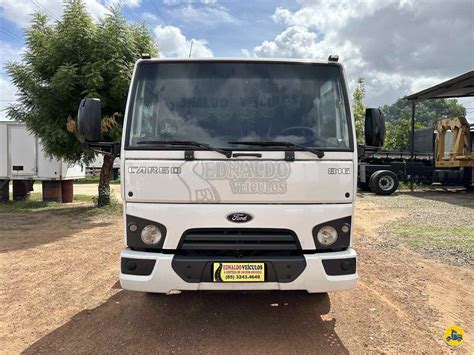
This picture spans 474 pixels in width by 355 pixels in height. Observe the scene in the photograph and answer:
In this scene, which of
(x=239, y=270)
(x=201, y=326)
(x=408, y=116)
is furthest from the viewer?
(x=408, y=116)

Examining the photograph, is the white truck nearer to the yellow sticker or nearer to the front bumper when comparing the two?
the front bumper

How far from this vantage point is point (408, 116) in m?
68.2

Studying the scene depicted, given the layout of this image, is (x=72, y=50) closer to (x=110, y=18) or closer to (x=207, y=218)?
(x=110, y=18)

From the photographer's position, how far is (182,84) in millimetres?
3926

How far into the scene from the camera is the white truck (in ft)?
11.7

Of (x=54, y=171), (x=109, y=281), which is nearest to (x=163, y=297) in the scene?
(x=109, y=281)

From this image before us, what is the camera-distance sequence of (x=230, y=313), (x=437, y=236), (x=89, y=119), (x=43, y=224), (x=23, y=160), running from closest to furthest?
(x=89, y=119) < (x=230, y=313) < (x=437, y=236) < (x=43, y=224) < (x=23, y=160)

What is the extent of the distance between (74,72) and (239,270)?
856cm

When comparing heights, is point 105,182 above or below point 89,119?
below


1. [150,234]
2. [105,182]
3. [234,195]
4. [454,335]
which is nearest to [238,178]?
[234,195]

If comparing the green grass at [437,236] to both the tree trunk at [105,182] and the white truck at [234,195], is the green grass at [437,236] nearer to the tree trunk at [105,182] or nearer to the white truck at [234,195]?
the white truck at [234,195]

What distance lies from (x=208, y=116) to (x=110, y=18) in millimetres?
8538

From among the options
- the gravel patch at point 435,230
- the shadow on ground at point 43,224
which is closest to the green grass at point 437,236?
the gravel patch at point 435,230

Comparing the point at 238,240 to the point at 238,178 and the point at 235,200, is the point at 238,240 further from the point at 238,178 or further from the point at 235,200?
the point at 238,178
